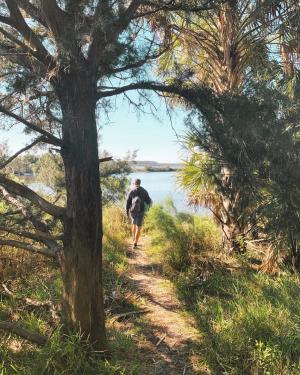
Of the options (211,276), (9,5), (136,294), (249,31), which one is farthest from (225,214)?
(9,5)

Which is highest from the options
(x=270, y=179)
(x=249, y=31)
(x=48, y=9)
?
(x=249, y=31)

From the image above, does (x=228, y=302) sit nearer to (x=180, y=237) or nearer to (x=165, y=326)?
(x=165, y=326)

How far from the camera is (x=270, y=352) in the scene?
419cm

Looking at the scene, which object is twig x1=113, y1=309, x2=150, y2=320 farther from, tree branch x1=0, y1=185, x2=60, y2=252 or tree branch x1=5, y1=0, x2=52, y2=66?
tree branch x1=5, y1=0, x2=52, y2=66

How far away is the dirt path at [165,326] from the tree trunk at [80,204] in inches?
37.0

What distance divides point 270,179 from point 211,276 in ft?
11.8

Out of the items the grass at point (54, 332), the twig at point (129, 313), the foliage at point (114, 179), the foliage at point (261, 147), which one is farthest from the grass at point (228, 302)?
the foliage at point (114, 179)

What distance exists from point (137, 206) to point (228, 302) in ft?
13.5

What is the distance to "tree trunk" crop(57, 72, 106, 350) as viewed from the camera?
4.12m

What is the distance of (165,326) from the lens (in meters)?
5.54

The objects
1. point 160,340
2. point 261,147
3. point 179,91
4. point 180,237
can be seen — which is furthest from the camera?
point 180,237

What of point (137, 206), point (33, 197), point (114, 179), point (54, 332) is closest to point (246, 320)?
point (54, 332)

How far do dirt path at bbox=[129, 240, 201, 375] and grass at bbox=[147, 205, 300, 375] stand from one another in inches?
5.1

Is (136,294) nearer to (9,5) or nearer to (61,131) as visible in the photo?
(61,131)
